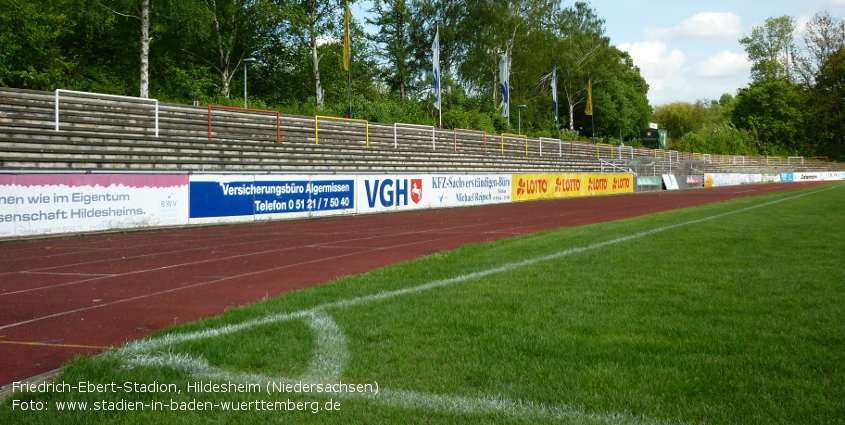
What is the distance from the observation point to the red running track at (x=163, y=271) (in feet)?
20.6

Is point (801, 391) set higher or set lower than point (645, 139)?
lower

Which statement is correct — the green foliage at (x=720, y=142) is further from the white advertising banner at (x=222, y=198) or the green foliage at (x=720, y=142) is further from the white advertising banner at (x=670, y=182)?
the white advertising banner at (x=222, y=198)

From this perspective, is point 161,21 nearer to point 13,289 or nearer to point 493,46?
point 493,46

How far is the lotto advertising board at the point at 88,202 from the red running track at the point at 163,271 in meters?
0.51

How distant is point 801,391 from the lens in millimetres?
3854

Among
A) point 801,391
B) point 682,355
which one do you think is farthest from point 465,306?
point 801,391

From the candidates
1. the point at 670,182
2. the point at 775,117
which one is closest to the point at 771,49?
the point at 775,117

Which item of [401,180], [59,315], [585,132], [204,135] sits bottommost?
[59,315]

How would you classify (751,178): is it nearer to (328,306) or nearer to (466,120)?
(466,120)

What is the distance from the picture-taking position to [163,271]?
10.3m

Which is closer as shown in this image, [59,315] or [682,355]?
[682,355]

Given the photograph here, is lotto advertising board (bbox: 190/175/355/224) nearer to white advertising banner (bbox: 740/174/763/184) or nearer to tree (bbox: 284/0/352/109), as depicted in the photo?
tree (bbox: 284/0/352/109)

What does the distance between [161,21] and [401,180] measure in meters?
21.3

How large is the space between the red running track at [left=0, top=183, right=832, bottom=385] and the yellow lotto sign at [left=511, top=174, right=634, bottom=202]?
46.7ft
